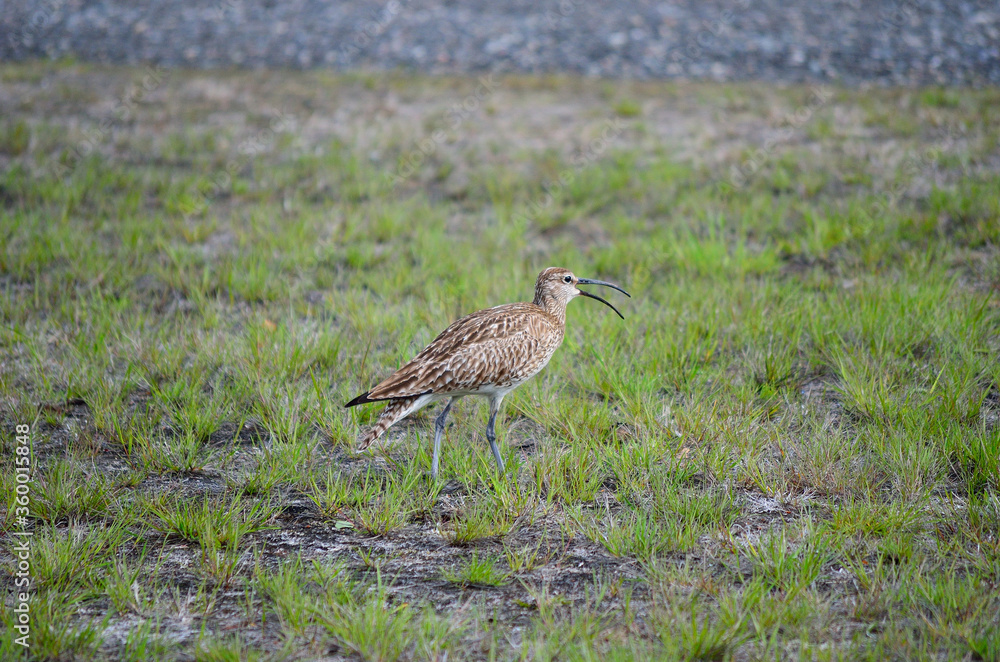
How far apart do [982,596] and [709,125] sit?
804cm

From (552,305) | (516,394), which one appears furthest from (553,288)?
(516,394)

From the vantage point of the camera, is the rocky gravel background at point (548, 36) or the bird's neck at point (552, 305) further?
the rocky gravel background at point (548, 36)

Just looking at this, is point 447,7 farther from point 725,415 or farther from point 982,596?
point 982,596

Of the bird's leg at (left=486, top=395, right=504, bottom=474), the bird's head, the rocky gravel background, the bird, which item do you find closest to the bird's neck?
the bird's head

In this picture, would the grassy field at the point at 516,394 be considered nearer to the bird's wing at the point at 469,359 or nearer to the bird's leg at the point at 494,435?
the bird's leg at the point at 494,435

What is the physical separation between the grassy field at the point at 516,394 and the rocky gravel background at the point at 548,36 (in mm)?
2855

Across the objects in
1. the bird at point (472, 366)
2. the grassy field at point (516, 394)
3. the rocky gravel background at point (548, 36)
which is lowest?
the grassy field at point (516, 394)

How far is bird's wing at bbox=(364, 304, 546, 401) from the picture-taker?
4.43 m

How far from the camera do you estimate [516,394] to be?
539 cm

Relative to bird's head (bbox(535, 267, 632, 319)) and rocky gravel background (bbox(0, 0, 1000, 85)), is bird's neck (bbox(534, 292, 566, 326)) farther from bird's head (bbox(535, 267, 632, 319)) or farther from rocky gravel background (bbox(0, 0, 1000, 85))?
rocky gravel background (bbox(0, 0, 1000, 85))

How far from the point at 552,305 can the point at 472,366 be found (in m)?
0.94

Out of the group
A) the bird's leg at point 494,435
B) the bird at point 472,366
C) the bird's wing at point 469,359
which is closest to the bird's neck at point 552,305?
the bird at point 472,366

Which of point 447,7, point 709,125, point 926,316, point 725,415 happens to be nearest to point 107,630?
→ point 725,415

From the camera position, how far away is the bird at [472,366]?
443 centimetres
